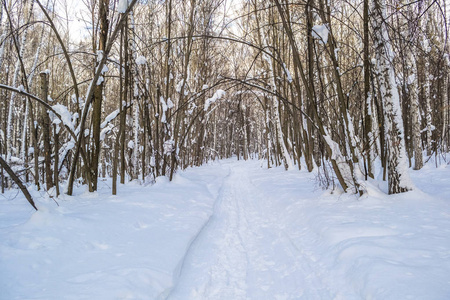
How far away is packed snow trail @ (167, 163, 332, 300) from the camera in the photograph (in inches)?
84.3

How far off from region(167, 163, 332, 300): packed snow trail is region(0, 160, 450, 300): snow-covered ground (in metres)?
0.01

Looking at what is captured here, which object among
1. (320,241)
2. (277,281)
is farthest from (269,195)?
(277,281)

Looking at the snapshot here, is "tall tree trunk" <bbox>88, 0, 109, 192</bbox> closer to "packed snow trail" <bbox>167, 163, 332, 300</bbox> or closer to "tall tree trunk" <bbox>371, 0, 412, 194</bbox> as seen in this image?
"packed snow trail" <bbox>167, 163, 332, 300</bbox>

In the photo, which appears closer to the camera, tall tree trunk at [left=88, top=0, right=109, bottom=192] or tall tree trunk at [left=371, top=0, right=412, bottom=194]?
tall tree trunk at [left=371, top=0, right=412, bottom=194]

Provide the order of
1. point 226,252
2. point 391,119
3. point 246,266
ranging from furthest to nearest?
point 391,119, point 226,252, point 246,266

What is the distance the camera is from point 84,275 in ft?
6.41

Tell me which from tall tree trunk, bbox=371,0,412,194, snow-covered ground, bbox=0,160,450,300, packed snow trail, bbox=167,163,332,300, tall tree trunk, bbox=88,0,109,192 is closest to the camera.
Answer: snow-covered ground, bbox=0,160,450,300

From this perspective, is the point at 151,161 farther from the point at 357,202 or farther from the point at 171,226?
the point at 357,202

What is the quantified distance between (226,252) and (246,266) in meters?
0.41

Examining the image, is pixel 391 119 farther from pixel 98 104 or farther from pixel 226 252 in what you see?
pixel 98 104

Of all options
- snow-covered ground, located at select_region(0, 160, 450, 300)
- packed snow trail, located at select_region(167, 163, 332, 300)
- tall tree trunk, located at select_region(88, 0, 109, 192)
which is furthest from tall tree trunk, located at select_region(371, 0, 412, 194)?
tall tree trunk, located at select_region(88, 0, 109, 192)

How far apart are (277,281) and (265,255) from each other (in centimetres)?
56

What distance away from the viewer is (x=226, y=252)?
2.97 metres

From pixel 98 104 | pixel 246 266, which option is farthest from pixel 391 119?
pixel 98 104
